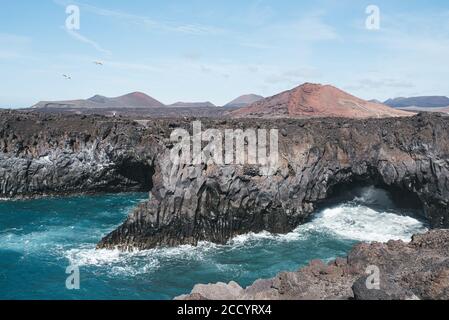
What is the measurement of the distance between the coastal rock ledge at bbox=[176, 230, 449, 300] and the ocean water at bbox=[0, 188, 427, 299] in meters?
11.2

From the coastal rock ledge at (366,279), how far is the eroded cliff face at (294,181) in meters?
19.4

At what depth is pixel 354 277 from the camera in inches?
776

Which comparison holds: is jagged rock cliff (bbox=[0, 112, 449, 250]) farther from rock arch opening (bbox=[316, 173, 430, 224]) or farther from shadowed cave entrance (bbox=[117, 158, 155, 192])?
rock arch opening (bbox=[316, 173, 430, 224])

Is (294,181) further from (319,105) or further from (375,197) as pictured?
(319,105)

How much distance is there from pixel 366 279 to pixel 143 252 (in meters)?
23.9

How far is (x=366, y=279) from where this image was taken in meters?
16.3

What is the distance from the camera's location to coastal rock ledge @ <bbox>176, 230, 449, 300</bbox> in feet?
55.0

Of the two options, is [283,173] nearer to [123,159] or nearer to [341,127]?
[341,127]

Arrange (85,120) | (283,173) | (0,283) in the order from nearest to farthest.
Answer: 1. (0,283)
2. (283,173)
3. (85,120)

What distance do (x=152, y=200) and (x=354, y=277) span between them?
22.8 meters

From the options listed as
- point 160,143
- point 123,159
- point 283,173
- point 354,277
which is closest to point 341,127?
point 283,173
